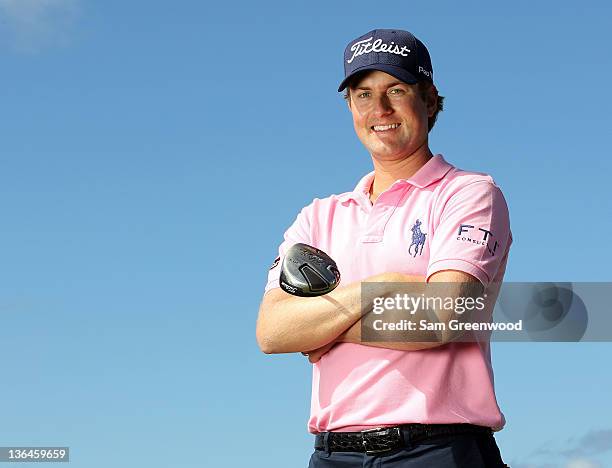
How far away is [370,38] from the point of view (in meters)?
6.03

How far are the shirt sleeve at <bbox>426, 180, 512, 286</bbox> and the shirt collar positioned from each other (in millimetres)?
245

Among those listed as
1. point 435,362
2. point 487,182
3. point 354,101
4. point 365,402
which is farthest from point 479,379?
point 354,101

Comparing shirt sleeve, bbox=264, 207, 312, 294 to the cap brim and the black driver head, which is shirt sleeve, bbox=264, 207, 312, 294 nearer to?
the black driver head

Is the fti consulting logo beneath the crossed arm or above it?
above

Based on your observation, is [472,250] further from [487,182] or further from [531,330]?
[531,330]

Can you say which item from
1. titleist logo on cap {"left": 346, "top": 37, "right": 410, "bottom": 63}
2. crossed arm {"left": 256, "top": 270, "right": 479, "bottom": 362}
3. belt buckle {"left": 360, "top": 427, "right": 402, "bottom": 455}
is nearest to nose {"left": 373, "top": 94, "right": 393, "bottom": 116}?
titleist logo on cap {"left": 346, "top": 37, "right": 410, "bottom": 63}

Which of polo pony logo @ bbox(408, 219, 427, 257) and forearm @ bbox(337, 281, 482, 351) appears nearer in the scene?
forearm @ bbox(337, 281, 482, 351)

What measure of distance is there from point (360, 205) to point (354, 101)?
67 centimetres

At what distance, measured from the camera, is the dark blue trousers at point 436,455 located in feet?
16.3

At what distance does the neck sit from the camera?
590 cm

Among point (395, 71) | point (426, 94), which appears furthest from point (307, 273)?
point (426, 94)

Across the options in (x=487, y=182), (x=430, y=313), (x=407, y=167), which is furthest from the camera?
(x=407, y=167)

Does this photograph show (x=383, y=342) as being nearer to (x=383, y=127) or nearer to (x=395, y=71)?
(x=383, y=127)

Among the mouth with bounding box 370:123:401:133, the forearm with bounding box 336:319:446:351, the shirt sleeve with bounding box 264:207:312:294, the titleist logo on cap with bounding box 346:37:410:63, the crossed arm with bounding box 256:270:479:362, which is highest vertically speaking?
the titleist logo on cap with bounding box 346:37:410:63
